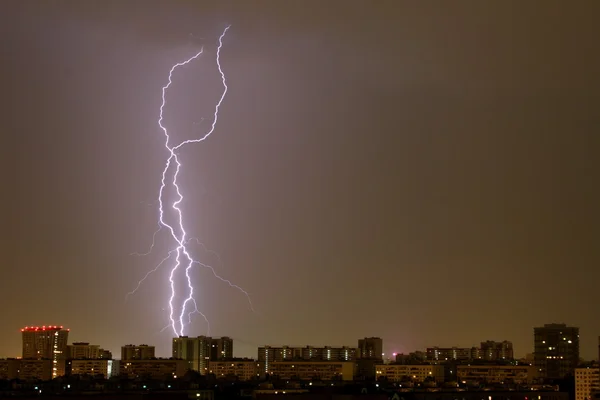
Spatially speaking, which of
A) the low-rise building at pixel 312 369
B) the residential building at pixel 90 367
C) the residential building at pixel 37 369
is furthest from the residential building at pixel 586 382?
the residential building at pixel 37 369

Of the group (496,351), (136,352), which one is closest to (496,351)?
(496,351)

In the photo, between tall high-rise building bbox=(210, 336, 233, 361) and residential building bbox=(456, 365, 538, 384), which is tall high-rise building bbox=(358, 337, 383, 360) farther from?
residential building bbox=(456, 365, 538, 384)

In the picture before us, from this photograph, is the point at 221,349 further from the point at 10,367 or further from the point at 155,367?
the point at 10,367

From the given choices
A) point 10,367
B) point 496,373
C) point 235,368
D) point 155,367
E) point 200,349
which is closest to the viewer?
point 496,373

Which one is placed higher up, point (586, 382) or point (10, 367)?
point (10, 367)

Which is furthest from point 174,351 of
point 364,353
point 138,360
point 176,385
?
point 176,385

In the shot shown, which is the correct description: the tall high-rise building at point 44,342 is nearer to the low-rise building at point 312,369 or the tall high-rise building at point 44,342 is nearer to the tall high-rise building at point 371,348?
the low-rise building at point 312,369

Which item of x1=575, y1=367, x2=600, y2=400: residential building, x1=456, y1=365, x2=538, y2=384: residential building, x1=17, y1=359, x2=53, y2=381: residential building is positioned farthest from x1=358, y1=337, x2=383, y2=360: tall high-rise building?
x1=575, y1=367, x2=600, y2=400: residential building
